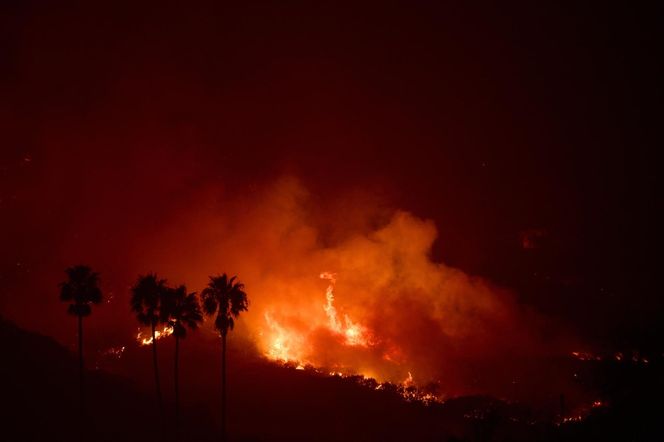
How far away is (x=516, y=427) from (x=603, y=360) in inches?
1304

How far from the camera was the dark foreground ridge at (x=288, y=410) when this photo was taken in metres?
51.7

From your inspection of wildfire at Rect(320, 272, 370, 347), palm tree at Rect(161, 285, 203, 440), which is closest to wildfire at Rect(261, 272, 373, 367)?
wildfire at Rect(320, 272, 370, 347)

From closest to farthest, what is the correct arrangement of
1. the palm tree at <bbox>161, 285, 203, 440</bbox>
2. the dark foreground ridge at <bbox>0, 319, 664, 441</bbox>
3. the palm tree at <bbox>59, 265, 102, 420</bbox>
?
the palm tree at <bbox>59, 265, 102, 420</bbox>
the palm tree at <bbox>161, 285, 203, 440</bbox>
the dark foreground ridge at <bbox>0, 319, 664, 441</bbox>

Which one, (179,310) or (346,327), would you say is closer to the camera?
(179,310)

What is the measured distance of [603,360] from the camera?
101750mm

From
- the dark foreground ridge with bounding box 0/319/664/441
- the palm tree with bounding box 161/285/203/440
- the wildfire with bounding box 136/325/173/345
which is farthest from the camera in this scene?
the wildfire with bounding box 136/325/173/345

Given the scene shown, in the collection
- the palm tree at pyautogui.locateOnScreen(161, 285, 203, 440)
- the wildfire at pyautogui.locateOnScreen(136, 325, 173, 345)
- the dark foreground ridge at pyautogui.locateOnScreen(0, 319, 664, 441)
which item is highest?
the wildfire at pyautogui.locateOnScreen(136, 325, 173, 345)

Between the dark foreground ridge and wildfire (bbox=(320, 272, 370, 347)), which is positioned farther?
wildfire (bbox=(320, 272, 370, 347))

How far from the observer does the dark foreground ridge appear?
51.7 metres

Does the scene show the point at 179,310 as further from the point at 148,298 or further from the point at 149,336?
the point at 149,336

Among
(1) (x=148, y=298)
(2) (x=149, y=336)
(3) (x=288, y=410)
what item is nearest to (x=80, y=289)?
(1) (x=148, y=298)

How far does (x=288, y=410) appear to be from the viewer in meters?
78.3

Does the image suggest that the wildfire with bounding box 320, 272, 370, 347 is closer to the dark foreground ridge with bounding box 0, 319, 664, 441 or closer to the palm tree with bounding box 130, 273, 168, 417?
the dark foreground ridge with bounding box 0, 319, 664, 441

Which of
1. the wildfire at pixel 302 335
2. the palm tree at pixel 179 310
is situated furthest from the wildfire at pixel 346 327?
the palm tree at pixel 179 310
